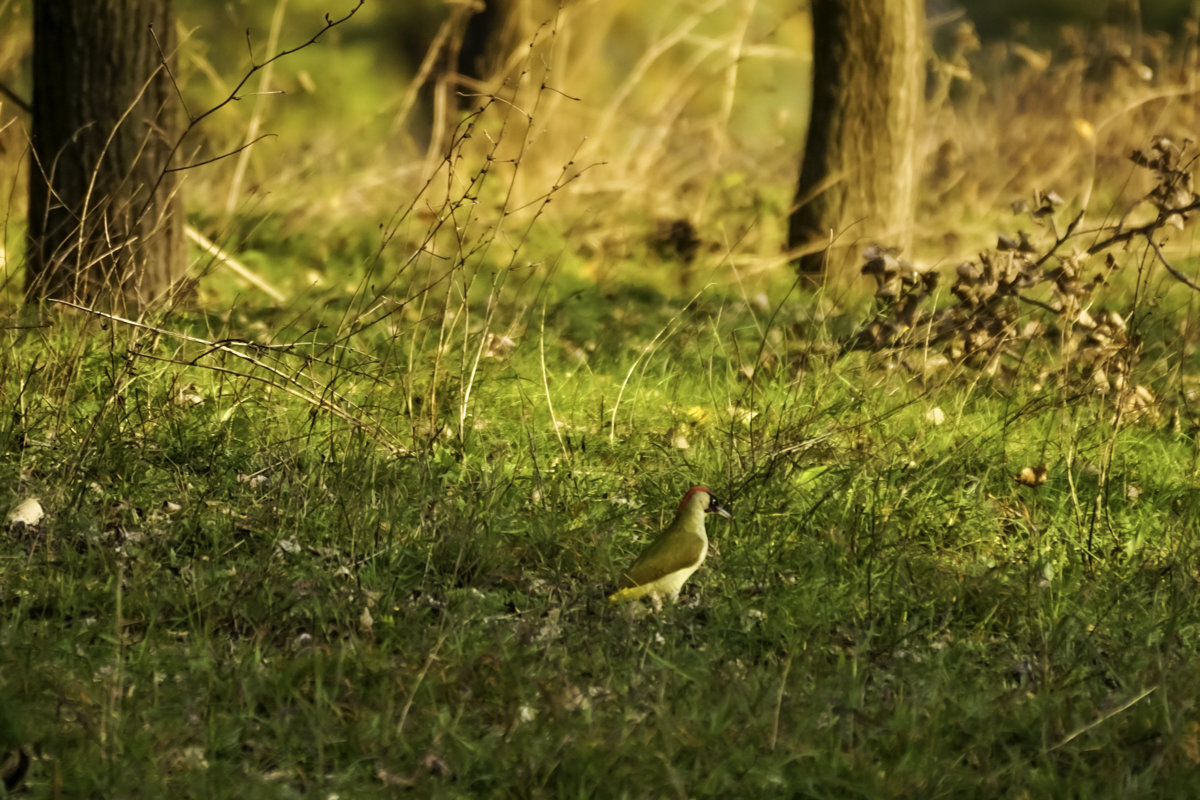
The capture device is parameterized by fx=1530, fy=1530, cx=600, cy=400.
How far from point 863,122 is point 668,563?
17.0 feet

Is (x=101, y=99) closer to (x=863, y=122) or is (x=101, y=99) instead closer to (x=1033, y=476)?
(x=863, y=122)

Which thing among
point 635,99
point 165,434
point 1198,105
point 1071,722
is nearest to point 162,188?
point 165,434

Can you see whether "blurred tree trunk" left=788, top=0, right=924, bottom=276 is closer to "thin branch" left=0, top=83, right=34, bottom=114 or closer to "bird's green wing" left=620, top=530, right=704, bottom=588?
"thin branch" left=0, top=83, right=34, bottom=114

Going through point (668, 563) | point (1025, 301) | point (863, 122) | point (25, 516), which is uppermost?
point (863, 122)

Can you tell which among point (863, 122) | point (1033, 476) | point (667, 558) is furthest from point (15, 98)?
point (863, 122)

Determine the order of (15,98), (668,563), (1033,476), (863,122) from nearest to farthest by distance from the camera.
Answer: (668,563)
(1033,476)
(15,98)
(863,122)

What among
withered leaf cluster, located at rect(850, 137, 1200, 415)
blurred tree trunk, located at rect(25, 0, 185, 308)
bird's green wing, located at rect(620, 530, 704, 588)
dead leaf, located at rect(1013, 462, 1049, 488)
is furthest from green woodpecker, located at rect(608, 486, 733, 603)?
blurred tree trunk, located at rect(25, 0, 185, 308)

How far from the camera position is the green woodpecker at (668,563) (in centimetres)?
402

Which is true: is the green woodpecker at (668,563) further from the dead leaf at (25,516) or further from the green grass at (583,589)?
the dead leaf at (25,516)

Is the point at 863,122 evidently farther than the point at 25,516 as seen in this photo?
Yes

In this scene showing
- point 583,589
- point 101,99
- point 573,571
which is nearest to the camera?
point 583,589

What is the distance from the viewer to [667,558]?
4023 millimetres

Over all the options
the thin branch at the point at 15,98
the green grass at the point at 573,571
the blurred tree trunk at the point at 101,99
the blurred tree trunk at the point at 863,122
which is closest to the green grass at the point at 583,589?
the green grass at the point at 573,571

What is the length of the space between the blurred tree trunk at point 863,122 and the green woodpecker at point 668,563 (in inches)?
177
